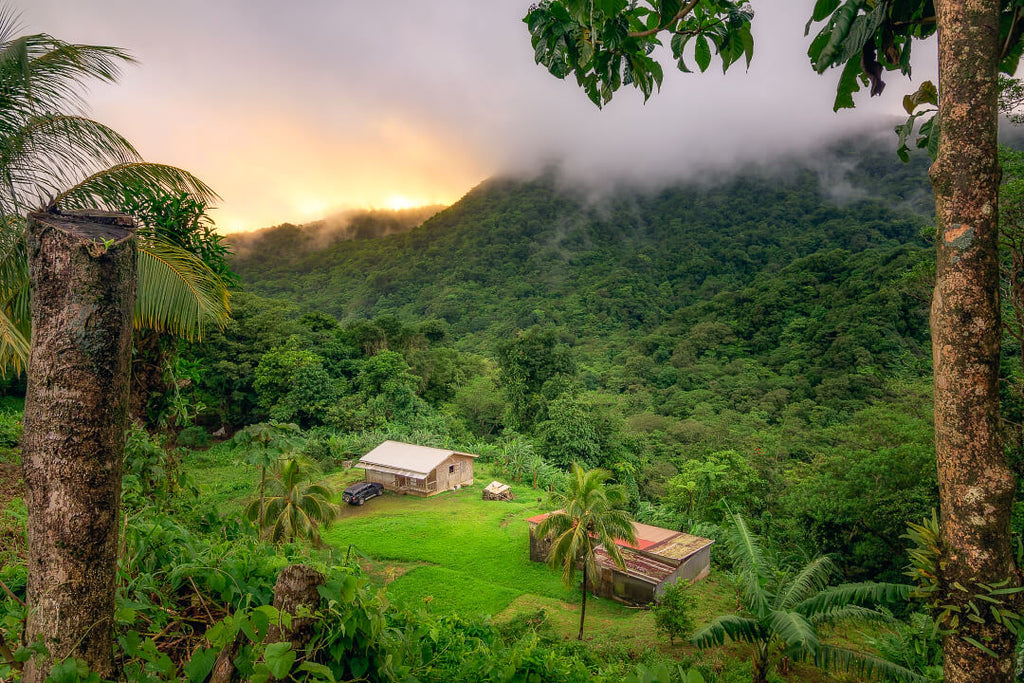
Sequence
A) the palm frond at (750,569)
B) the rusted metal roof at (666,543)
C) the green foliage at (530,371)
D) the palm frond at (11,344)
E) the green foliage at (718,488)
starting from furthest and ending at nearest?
the green foliage at (530,371) < the green foliage at (718,488) < the rusted metal roof at (666,543) < the palm frond at (750,569) < the palm frond at (11,344)

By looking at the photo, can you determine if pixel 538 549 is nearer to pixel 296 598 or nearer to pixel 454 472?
pixel 454 472

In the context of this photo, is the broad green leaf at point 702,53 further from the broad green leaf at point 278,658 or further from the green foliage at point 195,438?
the green foliage at point 195,438

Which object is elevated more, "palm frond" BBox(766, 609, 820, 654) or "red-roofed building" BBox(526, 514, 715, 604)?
"palm frond" BBox(766, 609, 820, 654)

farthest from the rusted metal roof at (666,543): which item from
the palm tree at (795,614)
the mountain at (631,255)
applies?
the mountain at (631,255)

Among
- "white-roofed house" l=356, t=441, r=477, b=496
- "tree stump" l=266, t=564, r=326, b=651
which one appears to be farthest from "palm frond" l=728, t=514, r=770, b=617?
"white-roofed house" l=356, t=441, r=477, b=496

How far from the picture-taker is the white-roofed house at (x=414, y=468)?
2192 cm

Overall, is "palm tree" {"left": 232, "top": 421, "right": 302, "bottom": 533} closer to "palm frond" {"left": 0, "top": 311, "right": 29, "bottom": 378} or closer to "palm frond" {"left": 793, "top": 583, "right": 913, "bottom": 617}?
"palm frond" {"left": 0, "top": 311, "right": 29, "bottom": 378}

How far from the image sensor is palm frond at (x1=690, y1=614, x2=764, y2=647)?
25.8 feet

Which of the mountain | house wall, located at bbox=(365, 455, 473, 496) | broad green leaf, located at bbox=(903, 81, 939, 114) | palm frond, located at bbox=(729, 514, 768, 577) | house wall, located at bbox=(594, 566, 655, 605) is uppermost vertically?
the mountain

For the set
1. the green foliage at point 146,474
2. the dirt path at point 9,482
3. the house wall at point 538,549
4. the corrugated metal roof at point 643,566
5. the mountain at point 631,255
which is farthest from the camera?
the mountain at point 631,255

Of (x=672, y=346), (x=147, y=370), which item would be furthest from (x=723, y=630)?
(x=672, y=346)

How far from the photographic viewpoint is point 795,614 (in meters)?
7.38

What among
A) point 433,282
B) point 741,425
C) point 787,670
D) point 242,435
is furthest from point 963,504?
point 433,282

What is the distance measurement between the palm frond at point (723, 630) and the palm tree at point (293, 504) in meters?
8.40
